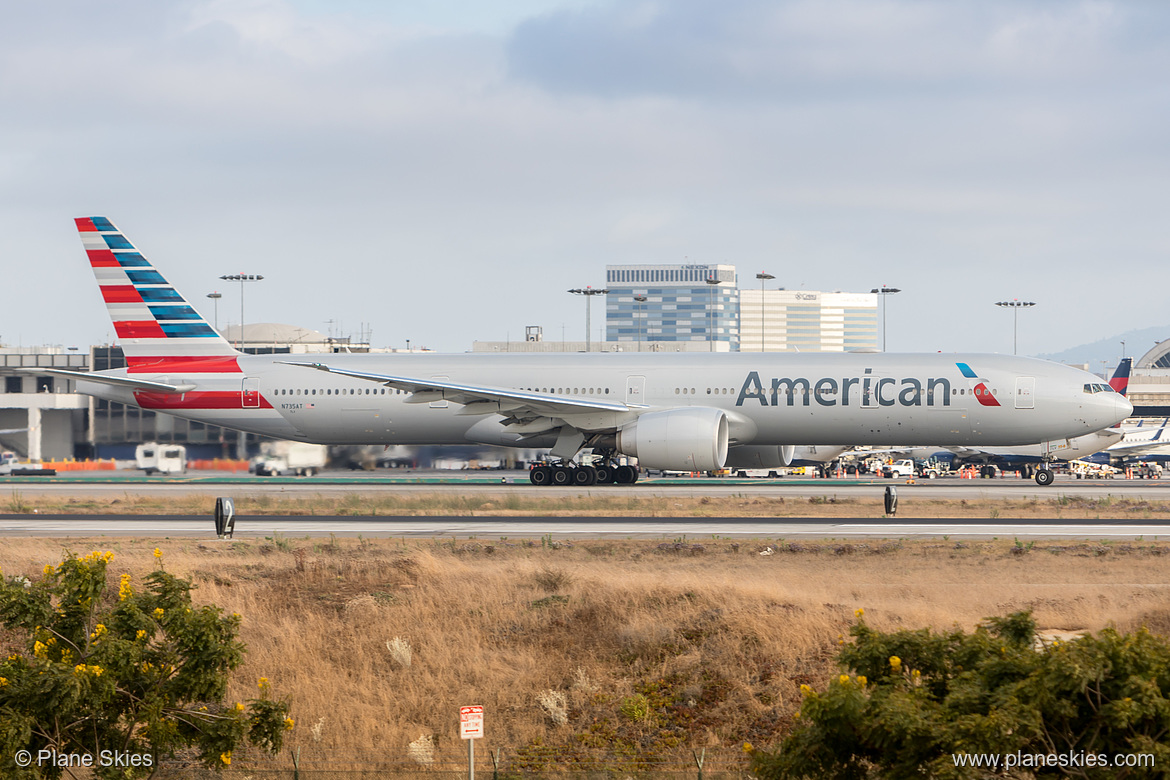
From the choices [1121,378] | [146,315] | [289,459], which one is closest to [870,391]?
[289,459]

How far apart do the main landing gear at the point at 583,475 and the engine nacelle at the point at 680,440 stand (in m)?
2.78

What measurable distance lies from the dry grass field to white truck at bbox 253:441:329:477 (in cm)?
2204

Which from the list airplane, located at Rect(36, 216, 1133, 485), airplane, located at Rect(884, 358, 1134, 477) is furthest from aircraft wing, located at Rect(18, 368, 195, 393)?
airplane, located at Rect(884, 358, 1134, 477)

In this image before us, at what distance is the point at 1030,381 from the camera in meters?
39.5

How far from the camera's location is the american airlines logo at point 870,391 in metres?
39.2

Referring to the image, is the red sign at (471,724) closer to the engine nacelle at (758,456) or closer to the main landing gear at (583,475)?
the main landing gear at (583,475)

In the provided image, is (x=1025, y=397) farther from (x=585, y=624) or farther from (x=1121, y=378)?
(x=1121, y=378)

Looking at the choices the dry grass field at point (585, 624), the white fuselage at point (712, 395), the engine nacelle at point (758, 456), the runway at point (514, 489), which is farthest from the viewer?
the engine nacelle at point (758, 456)

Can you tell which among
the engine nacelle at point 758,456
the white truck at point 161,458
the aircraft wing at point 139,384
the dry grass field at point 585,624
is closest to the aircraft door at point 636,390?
the engine nacelle at point 758,456

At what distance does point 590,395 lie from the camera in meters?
42.0

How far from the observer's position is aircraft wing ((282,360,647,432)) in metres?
39.0

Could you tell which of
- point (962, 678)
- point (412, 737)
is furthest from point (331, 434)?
point (962, 678)

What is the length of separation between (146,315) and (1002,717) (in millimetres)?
43241

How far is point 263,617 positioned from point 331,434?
25382 mm
